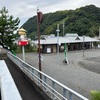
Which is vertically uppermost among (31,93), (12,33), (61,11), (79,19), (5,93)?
(61,11)

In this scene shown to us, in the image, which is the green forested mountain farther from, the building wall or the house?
the building wall

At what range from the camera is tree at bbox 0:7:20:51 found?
102ft

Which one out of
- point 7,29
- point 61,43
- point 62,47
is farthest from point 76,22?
point 7,29

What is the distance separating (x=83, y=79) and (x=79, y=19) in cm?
5663

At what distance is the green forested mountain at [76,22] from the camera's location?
66875mm

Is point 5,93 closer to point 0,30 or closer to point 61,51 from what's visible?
point 0,30

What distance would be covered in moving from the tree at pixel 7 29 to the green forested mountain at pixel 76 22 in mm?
38171

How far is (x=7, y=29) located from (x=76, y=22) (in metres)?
39.8

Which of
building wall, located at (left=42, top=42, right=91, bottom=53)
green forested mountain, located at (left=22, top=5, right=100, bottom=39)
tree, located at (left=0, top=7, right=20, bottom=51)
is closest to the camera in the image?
tree, located at (left=0, top=7, right=20, bottom=51)

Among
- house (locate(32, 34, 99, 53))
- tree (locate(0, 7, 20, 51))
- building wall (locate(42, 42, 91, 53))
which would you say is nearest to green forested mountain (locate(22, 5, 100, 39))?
house (locate(32, 34, 99, 53))

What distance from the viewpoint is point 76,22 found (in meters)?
66.9

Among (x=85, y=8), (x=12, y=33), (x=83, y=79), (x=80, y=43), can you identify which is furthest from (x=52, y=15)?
(x=83, y=79)

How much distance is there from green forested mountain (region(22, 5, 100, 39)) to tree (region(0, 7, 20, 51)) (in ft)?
125

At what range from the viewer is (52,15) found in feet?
278
